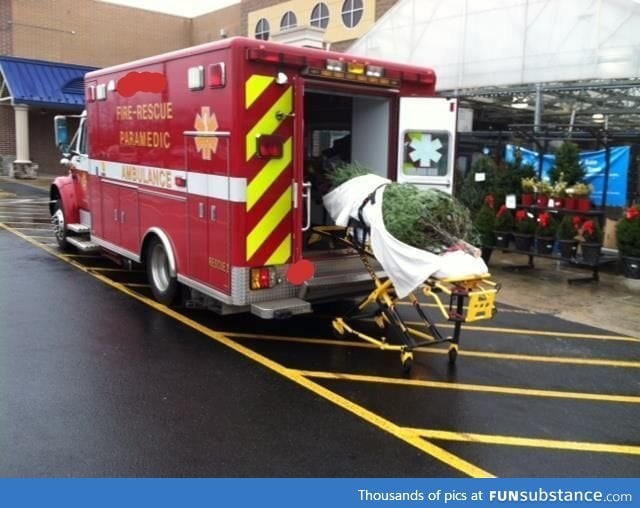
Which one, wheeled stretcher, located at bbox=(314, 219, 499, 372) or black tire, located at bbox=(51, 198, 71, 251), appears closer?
wheeled stretcher, located at bbox=(314, 219, 499, 372)

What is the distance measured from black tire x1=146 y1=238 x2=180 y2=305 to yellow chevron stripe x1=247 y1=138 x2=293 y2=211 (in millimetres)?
1854

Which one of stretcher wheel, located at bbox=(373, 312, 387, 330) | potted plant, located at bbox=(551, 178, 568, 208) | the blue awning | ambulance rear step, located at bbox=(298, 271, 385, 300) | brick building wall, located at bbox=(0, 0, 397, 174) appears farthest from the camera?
brick building wall, located at bbox=(0, 0, 397, 174)

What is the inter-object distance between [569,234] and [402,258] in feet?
16.6

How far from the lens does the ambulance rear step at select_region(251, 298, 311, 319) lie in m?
5.60

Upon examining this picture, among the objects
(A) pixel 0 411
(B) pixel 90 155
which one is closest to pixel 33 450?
(A) pixel 0 411

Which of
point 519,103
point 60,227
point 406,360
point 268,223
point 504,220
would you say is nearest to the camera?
point 406,360

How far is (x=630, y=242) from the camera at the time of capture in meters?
8.70

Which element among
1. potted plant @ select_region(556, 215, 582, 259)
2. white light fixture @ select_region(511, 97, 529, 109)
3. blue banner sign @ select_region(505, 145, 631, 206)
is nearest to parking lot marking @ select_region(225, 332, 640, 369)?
potted plant @ select_region(556, 215, 582, 259)

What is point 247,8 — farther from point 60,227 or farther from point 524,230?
point 524,230

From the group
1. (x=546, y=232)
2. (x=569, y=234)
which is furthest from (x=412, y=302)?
(x=546, y=232)

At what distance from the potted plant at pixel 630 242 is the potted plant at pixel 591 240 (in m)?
0.29

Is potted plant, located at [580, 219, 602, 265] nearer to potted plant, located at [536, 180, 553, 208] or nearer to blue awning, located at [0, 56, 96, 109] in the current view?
potted plant, located at [536, 180, 553, 208]

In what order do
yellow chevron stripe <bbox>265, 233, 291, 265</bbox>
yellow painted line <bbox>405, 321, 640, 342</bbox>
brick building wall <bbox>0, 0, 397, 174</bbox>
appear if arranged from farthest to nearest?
A: brick building wall <bbox>0, 0, 397, 174</bbox>
yellow painted line <bbox>405, 321, 640, 342</bbox>
yellow chevron stripe <bbox>265, 233, 291, 265</bbox>

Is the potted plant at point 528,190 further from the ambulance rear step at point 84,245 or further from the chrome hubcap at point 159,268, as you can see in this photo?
the ambulance rear step at point 84,245
